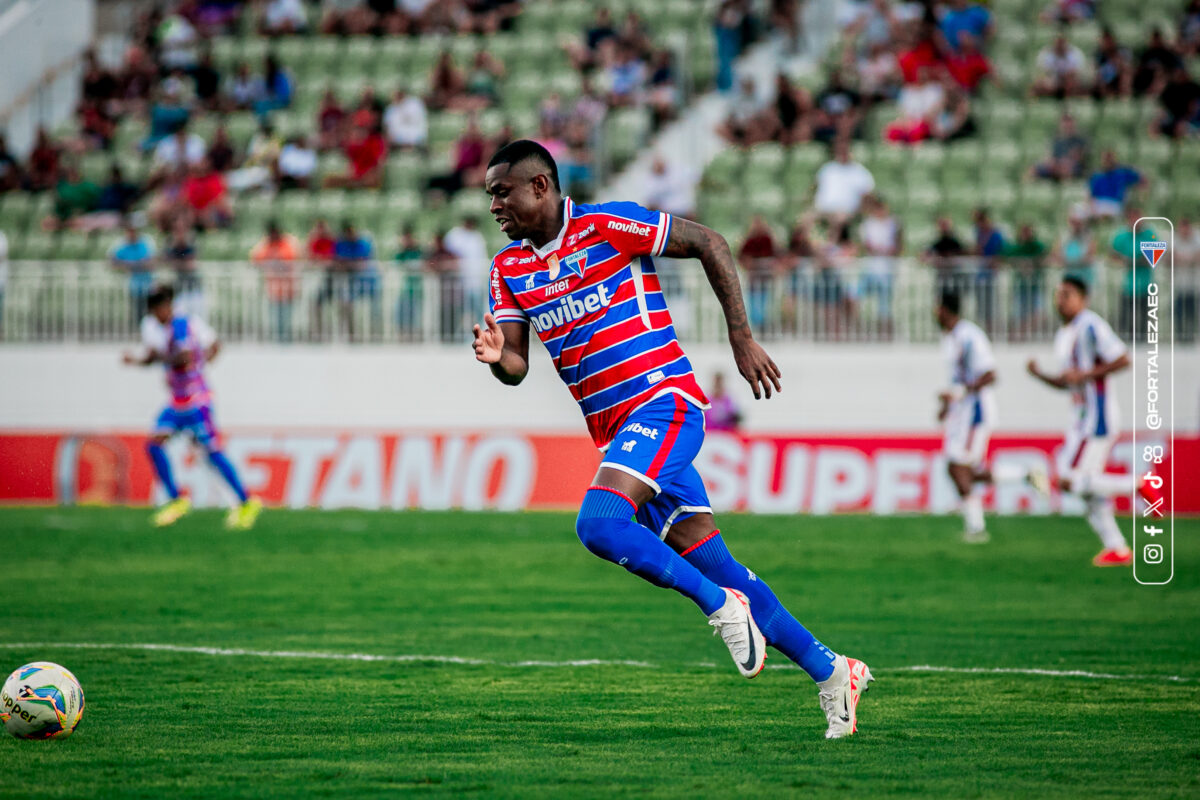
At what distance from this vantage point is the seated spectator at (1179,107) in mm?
25984

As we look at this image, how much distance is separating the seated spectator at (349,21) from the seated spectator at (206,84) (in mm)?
2392

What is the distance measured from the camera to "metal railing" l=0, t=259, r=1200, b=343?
79.8 feet

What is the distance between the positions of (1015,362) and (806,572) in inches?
406

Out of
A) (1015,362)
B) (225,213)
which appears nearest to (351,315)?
(225,213)

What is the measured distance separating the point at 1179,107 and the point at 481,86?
38.5ft

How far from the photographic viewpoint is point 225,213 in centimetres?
2808

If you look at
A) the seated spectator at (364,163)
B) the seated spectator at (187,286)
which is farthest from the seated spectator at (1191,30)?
the seated spectator at (187,286)

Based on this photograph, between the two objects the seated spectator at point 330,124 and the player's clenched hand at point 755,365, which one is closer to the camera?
the player's clenched hand at point 755,365

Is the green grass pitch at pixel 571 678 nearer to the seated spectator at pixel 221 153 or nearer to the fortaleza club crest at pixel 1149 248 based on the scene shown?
the fortaleza club crest at pixel 1149 248

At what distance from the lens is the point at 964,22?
2802 centimetres

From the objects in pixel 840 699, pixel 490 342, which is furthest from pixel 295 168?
pixel 840 699

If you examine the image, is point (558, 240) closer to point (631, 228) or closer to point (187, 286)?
point (631, 228)

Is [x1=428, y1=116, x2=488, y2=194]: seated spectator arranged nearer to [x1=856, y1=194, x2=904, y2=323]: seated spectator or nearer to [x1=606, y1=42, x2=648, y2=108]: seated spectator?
[x1=606, y1=42, x2=648, y2=108]: seated spectator

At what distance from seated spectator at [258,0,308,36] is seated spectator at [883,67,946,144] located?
11830 millimetres
